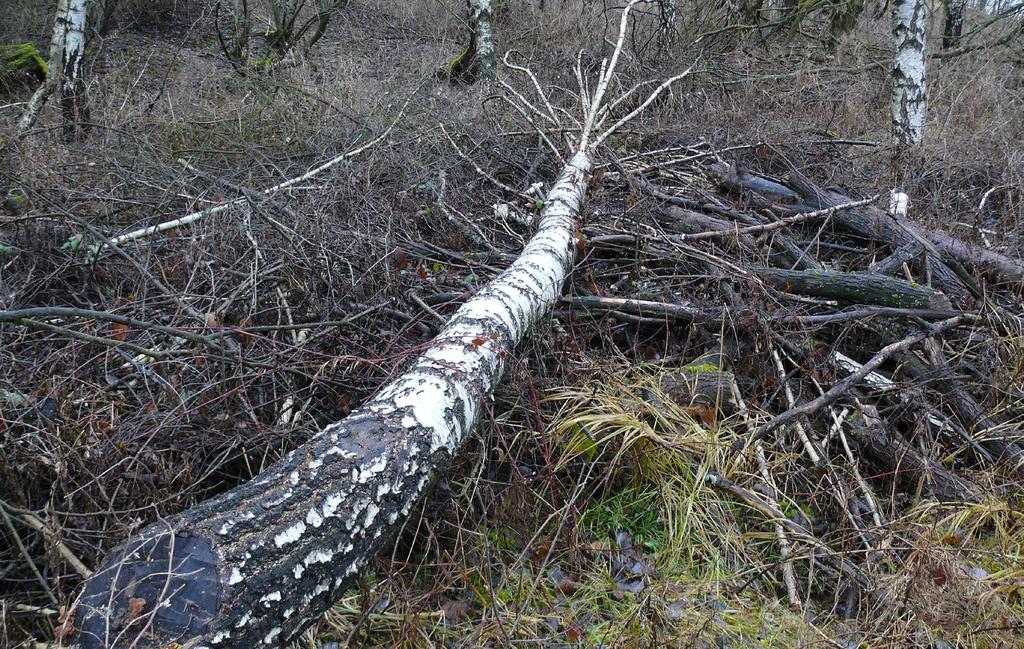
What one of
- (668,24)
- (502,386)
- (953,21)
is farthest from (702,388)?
(953,21)

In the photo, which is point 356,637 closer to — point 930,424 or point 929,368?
point 930,424

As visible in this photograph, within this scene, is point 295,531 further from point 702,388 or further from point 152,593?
point 702,388

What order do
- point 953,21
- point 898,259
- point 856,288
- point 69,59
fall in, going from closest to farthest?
point 856,288
point 898,259
point 69,59
point 953,21

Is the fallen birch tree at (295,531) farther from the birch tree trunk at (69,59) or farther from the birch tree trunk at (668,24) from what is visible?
the birch tree trunk at (668,24)

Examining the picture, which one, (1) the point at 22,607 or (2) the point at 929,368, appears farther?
(2) the point at 929,368

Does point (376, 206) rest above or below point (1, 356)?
above

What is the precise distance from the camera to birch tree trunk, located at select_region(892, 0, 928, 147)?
18.1 ft

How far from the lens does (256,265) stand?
3.14 meters

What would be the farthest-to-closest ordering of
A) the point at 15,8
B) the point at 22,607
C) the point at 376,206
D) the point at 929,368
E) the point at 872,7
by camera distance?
1. the point at 872,7
2. the point at 15,8
3. the point at 376,206
4. the point at 929,368
5. the point at 22,607

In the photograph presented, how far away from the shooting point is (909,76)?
560cm

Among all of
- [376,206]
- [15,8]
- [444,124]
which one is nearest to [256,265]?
[376,206]

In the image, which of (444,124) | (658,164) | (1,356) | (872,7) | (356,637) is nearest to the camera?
(356,637)

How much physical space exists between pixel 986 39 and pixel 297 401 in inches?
367

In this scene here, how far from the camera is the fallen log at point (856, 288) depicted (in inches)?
128
